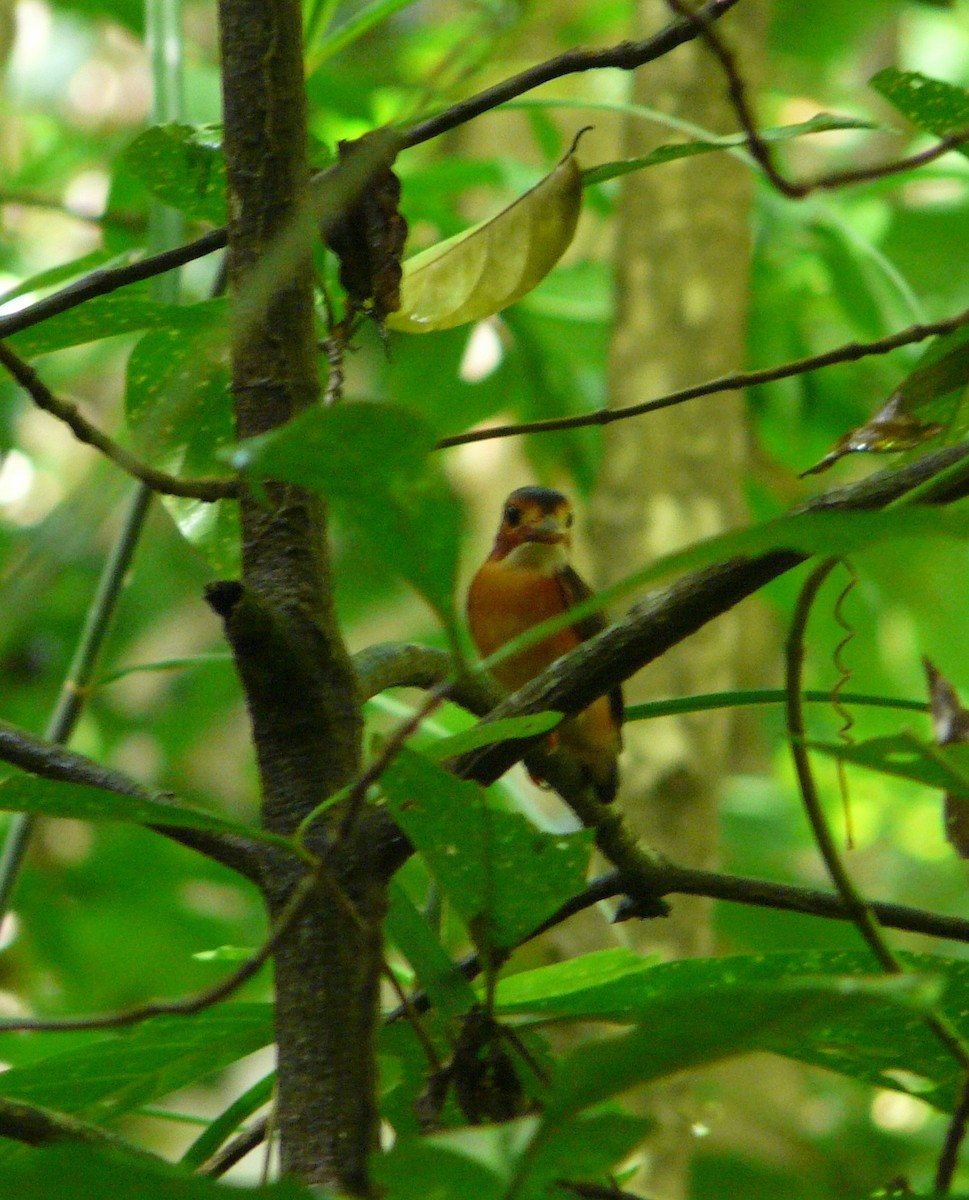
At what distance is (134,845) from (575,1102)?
370cm

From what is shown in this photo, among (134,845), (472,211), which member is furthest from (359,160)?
(472,211)

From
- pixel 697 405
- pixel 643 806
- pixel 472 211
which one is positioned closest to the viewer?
pixel 643 806

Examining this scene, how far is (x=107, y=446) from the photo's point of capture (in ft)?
3.36

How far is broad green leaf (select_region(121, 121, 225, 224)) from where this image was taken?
133 cm

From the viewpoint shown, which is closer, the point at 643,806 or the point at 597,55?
the point at 597,55

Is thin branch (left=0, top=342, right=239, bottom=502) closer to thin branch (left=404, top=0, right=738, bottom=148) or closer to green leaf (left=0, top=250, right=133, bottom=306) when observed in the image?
thin branch (left=404, top=0, right=738, bottom=148)

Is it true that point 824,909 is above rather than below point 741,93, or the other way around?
below

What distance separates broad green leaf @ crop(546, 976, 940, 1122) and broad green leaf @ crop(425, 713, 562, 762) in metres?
0.27

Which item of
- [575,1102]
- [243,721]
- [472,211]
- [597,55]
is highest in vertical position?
[472,211]

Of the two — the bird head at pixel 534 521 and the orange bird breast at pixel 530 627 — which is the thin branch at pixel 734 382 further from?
the bird head at pixel 534 521

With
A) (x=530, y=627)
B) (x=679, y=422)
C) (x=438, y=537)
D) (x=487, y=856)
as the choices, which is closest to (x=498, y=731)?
(x=487, y=856)

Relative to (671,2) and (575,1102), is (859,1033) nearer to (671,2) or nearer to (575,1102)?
(575,1102)

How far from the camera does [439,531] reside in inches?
28.8

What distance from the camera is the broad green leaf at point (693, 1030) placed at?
607 millimetres
